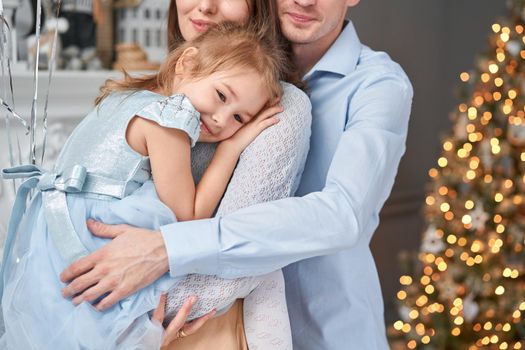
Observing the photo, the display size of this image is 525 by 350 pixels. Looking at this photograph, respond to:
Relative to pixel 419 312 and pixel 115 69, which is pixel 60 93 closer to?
pixel 115 69

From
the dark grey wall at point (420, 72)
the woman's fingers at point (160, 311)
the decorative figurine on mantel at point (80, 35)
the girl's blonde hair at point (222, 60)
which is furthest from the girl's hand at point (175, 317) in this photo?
the dark grey wall at point (420, 72)

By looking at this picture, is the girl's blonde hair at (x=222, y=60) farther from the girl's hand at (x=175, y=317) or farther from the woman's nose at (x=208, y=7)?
the girl's hand at (x=175, y=317)

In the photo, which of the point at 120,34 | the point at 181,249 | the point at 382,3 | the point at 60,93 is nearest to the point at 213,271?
the point at 181,249

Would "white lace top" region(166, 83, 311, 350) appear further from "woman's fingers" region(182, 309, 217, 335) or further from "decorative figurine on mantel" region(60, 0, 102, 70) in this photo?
"decorative figurine on mantel" region(60, 0, 102, 70)

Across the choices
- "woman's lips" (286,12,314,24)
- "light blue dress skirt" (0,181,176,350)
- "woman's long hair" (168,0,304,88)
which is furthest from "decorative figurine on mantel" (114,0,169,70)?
"light blue dress skirt" (0,181,176,350)

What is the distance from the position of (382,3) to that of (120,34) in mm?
1618

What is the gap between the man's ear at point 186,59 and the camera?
156cm

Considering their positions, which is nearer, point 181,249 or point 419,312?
point 181,249

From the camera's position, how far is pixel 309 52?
196cm

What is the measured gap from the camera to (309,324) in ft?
5.90

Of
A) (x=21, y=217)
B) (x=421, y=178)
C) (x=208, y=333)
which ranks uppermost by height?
(x=21, y=217)

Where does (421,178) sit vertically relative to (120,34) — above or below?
below

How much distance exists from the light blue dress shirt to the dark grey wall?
2624 millimetres

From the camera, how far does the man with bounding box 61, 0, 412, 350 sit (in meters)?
1.37
